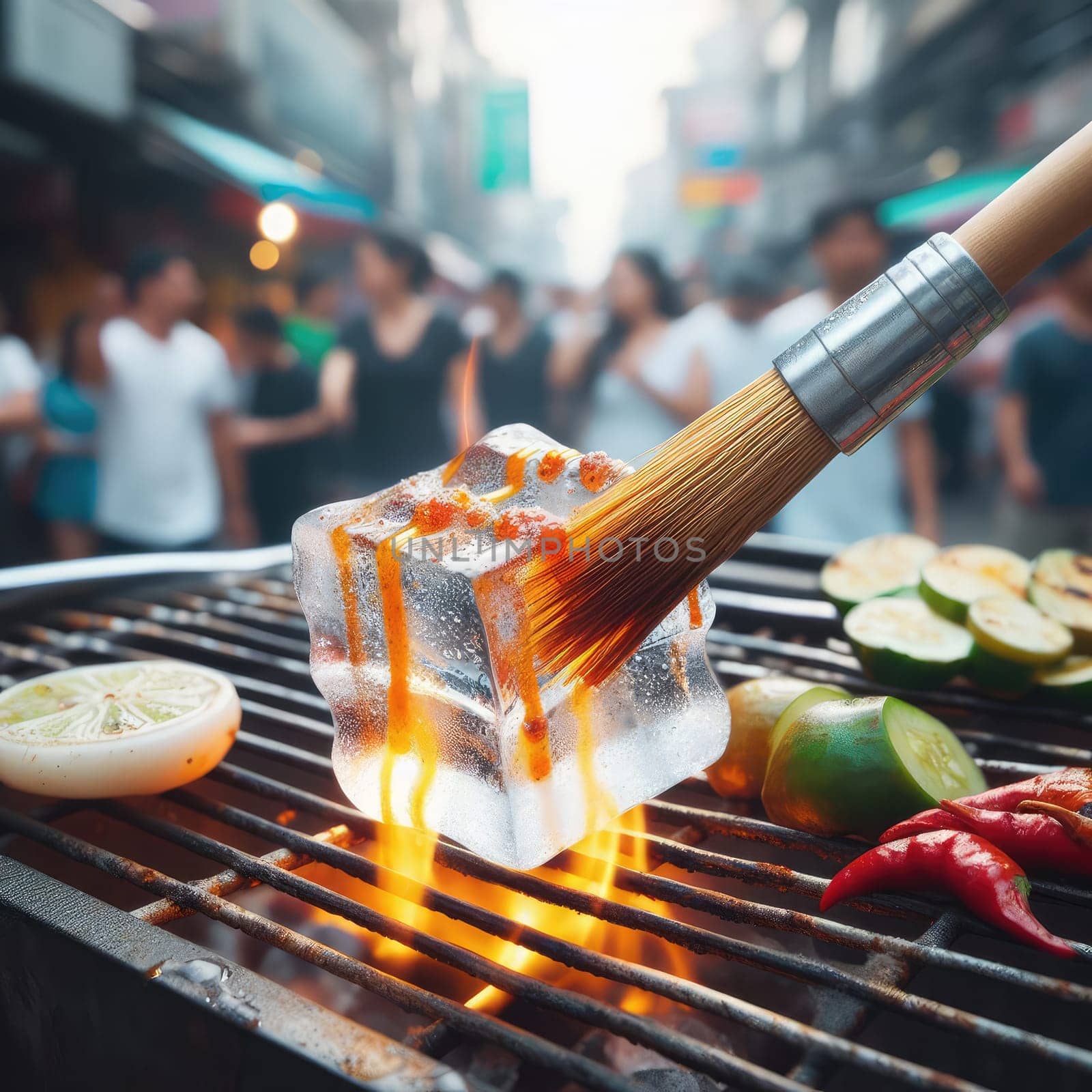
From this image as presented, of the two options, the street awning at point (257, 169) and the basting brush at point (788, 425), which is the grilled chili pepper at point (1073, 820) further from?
the street awning at point (257, 169)

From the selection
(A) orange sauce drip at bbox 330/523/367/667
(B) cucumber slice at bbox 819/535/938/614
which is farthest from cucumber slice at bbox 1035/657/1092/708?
(A) orange sauce drip at bbox 330/523/367/667

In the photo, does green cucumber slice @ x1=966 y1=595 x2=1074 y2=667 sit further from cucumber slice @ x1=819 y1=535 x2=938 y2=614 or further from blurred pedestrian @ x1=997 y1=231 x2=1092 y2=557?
blurred pedestrian @ x1=997 y1=231 x2=1092 y2=557

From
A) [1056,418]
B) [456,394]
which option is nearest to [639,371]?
[456,394]

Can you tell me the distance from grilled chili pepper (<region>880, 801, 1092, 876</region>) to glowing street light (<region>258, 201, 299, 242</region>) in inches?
395

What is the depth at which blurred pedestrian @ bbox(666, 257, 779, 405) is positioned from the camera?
406cm

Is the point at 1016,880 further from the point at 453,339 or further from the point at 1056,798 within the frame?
the point at 453,339

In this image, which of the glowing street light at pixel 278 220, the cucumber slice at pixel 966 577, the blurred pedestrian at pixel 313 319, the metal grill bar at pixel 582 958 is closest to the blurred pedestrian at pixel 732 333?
the cucumber slice at pixel 966 577

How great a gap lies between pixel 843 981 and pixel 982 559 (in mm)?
1327

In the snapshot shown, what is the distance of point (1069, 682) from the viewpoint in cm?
175

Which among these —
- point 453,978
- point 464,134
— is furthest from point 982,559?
point 464,134

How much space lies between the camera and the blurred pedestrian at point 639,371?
4.11 m

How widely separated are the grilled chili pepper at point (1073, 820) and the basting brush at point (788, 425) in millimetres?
519

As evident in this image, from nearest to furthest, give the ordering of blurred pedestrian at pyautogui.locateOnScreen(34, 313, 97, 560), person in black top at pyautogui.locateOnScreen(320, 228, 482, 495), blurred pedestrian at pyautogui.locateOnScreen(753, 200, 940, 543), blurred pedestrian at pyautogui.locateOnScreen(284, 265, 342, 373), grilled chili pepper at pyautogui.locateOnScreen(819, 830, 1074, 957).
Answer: grilled chili pepper at pyautogui.locateOnScreen(819, 830, 1074, 957), blurred pedestrian at pyautogui.locateOnScreen(753, 200, 940, 543), person in black top at pyautogui.locateOnScreen(320, 228, 482, 495), blurred pedestrian at pyautogui.locateOnScreen(34, 313, 97, 560), blurred pedestrian at pyautogui.locateOnScreen(284, 265, 342, 373)

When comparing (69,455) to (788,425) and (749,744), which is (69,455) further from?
(788,425)
